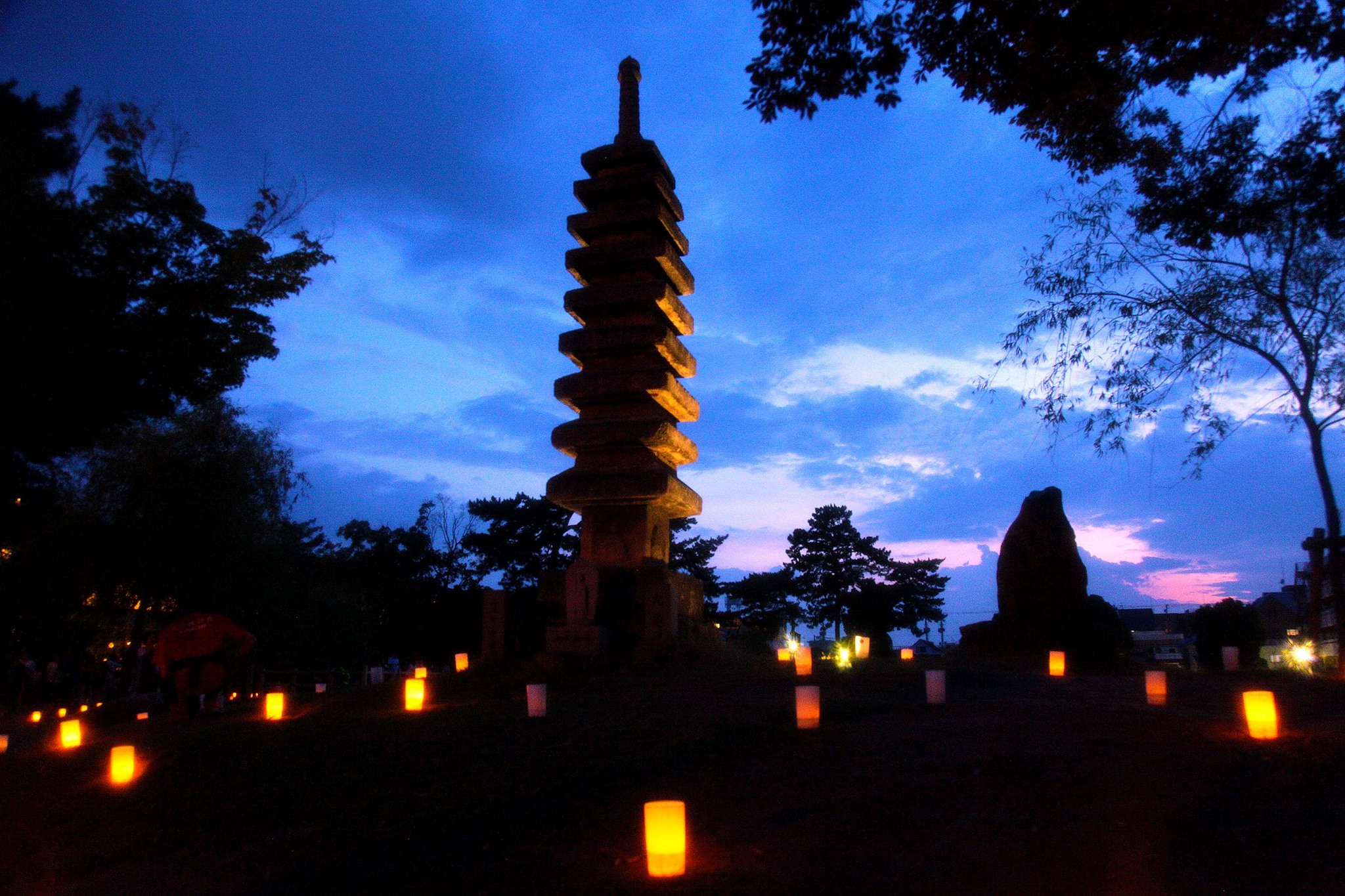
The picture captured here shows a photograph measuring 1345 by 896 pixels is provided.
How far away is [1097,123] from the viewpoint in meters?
9.97

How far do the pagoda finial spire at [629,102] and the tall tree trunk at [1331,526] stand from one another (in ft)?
51.8

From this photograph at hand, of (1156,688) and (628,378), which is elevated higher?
(628,378)

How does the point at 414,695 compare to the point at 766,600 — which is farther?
the point at 766,600

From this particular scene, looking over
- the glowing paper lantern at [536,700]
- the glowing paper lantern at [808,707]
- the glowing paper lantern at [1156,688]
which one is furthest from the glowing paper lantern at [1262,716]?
the glowing paper lantern at [536,700]

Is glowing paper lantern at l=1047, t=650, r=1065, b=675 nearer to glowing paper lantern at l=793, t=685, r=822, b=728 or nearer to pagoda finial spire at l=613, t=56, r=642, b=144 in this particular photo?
glowing paper lantern at l=793, t=685, r=822, b=728

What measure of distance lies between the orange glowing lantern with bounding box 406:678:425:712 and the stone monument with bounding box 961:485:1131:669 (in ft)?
36.1

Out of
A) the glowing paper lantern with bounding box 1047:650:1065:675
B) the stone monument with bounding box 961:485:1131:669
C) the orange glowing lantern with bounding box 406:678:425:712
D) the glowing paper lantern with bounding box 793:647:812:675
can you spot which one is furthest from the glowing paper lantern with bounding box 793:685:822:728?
the stone monument with bounding box 961:485:1131:669

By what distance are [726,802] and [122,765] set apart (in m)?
6.08

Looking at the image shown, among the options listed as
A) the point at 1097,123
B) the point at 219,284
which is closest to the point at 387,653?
the point at 219,284

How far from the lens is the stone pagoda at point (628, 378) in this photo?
747 inches

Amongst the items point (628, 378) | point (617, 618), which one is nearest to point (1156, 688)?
point (617, 618)

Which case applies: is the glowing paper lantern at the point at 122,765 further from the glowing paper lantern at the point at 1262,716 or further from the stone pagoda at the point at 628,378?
the glowing paper lantern at the point at 1262,716

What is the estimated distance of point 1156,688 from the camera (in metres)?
9.95

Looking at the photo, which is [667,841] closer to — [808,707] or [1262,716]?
[808,707]
